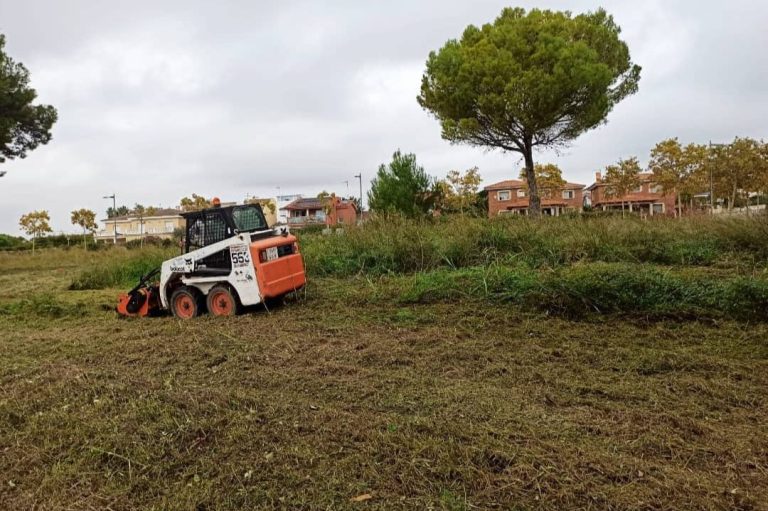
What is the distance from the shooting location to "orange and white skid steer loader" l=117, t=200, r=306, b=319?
7.57 m

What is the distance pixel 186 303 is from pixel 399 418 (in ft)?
19.5

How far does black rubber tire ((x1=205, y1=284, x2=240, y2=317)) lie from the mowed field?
1.44m

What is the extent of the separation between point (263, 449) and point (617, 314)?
5.07 m

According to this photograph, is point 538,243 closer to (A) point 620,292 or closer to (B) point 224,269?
(A) point 620,292

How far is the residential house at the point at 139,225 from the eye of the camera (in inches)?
2493

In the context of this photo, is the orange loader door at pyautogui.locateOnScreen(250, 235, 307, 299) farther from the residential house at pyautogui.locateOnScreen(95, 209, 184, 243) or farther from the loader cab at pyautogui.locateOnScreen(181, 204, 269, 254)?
the residential house at pyautogui.locateOnScreen(95, 209, 184, 243)

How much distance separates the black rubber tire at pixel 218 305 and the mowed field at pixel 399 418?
1.44 metres

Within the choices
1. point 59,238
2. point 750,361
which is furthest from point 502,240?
point 59,238

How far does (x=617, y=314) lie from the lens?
6422 millimetres

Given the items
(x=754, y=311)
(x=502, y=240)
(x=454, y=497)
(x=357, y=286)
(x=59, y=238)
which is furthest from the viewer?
(x=59, y=238)

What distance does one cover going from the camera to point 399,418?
340cm

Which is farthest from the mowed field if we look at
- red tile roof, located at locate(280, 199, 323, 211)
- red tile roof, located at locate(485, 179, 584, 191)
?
red tile roof, located at locate(280, 199, 323, 211)

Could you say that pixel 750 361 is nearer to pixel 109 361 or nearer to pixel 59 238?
pixel 109 361

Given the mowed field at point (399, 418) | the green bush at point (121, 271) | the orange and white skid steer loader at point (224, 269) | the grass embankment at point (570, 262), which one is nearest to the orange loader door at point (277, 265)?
the orange and white skid steer loader at point (224, 269)
